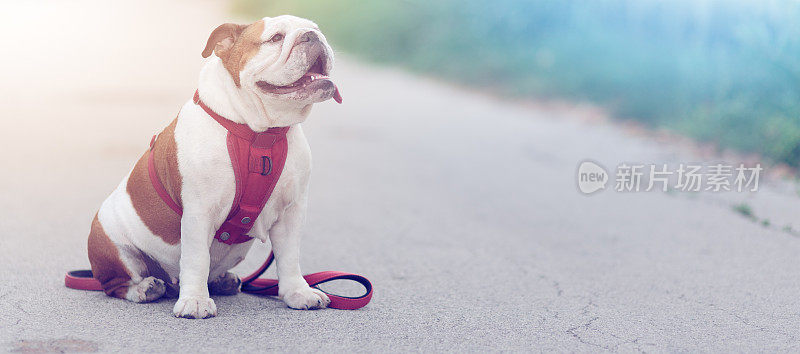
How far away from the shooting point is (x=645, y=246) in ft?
18.9

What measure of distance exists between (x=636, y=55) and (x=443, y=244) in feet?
27.2

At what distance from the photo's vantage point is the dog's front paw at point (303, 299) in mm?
3916

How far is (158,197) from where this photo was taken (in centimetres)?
377

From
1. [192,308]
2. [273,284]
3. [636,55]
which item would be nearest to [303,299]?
[273,284]

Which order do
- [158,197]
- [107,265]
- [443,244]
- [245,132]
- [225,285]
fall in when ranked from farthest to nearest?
[443,244], [225,285], [107,265], [158,197], [245,132]

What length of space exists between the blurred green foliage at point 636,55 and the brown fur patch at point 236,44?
248 inches

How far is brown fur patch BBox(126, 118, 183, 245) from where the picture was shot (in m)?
3.70

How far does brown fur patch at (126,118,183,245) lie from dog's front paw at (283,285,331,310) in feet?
1.77

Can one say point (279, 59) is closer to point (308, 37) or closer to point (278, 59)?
point (278, 59)

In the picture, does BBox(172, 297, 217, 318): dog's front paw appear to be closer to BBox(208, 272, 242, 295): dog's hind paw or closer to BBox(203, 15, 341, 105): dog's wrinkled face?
BBox(208, 272, 242, 295): dog's hind paw

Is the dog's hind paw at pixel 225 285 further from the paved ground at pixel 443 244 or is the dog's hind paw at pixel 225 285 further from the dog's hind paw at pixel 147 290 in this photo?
the dog's hind paw at pixel 147 290

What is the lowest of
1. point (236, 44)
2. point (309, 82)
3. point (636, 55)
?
point (309, 82)

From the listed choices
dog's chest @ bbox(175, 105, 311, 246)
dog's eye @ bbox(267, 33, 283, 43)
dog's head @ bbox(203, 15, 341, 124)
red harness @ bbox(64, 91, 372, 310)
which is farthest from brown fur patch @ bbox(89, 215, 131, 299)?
dog's eye @ bbox(267, 33, 283, 43)

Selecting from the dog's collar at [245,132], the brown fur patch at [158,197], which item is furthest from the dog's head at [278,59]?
the brown fur patch at [158,197]
